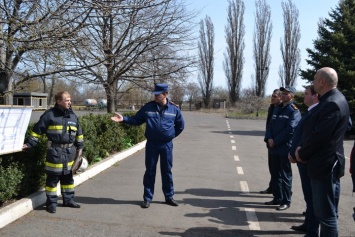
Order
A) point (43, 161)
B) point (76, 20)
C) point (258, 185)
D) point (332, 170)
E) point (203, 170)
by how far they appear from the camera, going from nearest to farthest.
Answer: point (332, 170), point (43, 161), point (76, 20), point (258, 185), point (203, 170)

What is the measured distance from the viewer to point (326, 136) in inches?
152

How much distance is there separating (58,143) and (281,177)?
3.62 meters

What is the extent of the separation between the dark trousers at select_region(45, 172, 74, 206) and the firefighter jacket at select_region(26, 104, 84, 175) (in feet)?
0.42

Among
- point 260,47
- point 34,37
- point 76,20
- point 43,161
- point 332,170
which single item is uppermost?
point 260,47

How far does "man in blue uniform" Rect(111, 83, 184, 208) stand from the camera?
20.4 ft

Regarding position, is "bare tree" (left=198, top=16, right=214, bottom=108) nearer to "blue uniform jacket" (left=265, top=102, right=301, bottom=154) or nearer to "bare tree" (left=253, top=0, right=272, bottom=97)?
"bare tree" (left=253, top=0, right=272, bottom=97)

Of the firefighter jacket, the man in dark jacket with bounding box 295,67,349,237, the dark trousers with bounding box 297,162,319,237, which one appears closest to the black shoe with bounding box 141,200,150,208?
the firefighter jacket

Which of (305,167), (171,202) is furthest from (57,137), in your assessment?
(305,167)

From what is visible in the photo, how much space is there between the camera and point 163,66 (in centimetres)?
1485

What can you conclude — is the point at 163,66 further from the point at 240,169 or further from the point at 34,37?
the point at 34,37


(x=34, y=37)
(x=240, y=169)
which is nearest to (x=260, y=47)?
(x=240, y=169)

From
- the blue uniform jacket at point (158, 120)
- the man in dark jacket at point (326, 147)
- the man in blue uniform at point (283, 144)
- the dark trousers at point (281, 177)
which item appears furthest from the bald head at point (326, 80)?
the blue uniform jacket at point (158, 120)

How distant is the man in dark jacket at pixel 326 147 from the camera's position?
12.7 feet

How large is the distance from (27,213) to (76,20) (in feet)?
12.1
